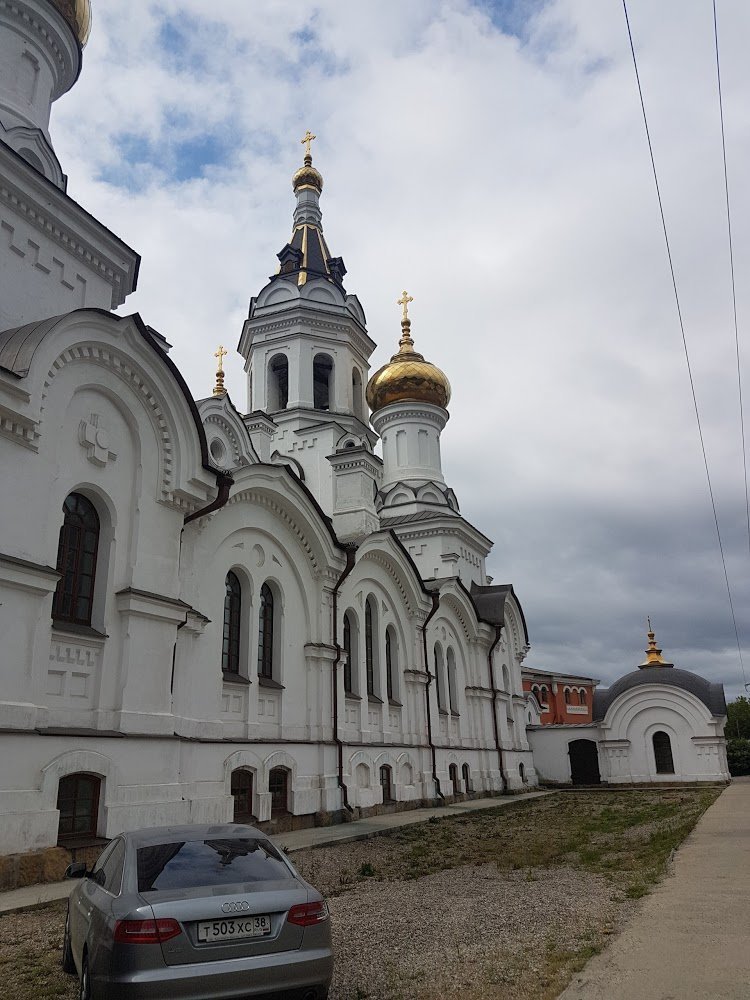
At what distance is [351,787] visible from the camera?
54.1 ft

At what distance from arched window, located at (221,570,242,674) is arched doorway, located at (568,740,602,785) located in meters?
21.3

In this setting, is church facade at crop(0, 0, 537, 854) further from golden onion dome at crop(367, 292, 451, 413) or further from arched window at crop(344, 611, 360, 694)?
golden onion dome at crop(367, 292, 451, 413)

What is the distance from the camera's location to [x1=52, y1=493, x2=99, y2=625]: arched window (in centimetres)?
1043

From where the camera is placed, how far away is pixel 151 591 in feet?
37.2

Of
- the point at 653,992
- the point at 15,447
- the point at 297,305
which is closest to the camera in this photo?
the point at 653,992

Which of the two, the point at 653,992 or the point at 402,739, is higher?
the point at 402,739

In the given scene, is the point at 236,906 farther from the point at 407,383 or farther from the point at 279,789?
the point at 407,383

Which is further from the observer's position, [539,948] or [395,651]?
[395,651]

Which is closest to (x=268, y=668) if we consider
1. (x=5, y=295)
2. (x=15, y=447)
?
(x=15, y=447)

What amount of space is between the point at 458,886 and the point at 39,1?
52.1 feet

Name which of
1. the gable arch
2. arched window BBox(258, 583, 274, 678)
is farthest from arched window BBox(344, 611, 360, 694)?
the gable arch

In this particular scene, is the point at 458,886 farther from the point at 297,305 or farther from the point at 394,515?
the point at 297,305

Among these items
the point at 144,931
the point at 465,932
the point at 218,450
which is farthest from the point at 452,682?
the point at 144,931

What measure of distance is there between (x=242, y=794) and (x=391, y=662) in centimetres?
757
